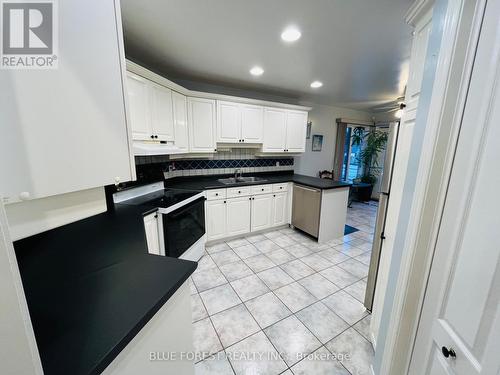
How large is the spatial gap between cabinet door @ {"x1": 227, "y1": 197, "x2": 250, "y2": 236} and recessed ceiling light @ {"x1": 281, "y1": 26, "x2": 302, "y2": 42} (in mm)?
2080

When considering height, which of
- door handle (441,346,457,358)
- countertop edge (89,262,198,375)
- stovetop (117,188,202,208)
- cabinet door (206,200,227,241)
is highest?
countertop edge (89,262,198,375)

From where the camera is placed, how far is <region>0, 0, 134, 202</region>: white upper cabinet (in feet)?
2.19

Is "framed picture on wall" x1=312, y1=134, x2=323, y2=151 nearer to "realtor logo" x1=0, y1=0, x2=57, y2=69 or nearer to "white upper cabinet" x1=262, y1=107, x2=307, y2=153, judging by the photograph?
"white upper cabinet" x1=262, y1=107, x2=307, y2=153

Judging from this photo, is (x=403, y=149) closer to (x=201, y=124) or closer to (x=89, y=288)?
(x=89, y=288)

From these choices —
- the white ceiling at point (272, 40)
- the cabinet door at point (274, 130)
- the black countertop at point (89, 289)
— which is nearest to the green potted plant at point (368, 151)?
the white ceiling at point (272, 40)

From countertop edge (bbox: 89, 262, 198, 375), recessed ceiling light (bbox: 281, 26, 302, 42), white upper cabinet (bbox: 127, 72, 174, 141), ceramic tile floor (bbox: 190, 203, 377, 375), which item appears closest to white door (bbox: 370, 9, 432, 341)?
ceramic tile floor (bbox: 190, 203, 377, 375)

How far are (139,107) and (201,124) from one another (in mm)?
975

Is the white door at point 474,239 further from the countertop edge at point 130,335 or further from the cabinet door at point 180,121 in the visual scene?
the cabinet door at point 180,121

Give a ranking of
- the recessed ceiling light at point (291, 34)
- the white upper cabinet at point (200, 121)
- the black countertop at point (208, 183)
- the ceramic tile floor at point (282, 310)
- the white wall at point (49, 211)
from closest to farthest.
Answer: the white wall at point (49, 211), the ceramic tile floor at point (282, 310), the recessed ceiling light at point (291, 34), the white upper cabinet at point (200, 121), the black countertop at point (208, 183)

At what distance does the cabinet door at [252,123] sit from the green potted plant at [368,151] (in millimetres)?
3268

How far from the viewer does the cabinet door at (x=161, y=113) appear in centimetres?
231

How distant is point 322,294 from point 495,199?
6.09ft

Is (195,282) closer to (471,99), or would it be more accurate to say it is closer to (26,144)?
(26,144)

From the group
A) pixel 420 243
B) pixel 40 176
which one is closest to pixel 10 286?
pixel 40 176
